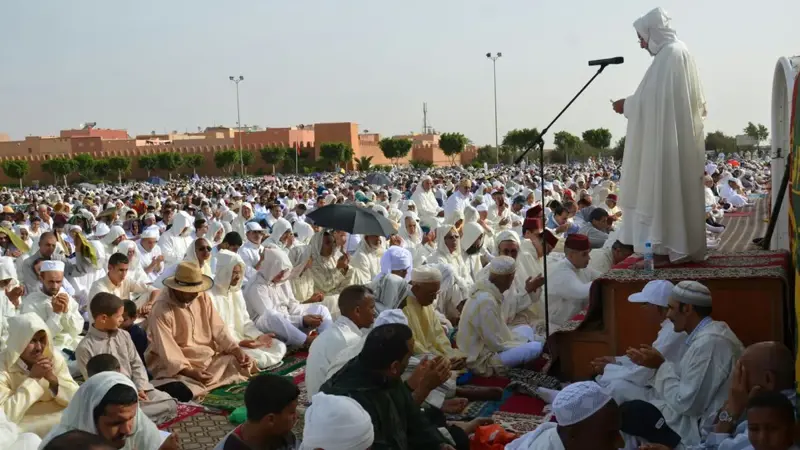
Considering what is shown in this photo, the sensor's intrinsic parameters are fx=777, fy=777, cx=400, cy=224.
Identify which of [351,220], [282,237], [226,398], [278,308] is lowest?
[226,398]

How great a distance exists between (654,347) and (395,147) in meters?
57.4

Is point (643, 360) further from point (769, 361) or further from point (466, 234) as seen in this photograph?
point (466, 234)

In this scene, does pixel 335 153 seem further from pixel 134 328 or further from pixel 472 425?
pixel 472 425

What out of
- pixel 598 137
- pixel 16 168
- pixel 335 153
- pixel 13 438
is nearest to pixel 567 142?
pixel 598 137

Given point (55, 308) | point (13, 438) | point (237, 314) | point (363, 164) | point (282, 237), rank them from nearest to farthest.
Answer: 1. point (13, 438)
2. point (55, 308)
3. point (237, 314)
4. point (282, 237)
5. point (363, 164)

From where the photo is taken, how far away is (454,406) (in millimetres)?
4578

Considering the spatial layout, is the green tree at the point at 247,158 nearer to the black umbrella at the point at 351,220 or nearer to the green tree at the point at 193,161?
the green tree at the point at 193,161

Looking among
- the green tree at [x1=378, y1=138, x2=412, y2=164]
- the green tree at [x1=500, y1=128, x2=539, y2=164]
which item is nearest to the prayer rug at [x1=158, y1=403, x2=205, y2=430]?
the green tree at [x1=500, y1=128, x2=539, y2=164]

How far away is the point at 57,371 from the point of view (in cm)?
425

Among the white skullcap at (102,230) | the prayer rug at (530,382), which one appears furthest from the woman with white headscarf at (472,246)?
the white skullcap at (102,230)

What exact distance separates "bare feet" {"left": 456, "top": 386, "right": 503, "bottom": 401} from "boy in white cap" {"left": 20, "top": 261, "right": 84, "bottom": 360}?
3088 mm

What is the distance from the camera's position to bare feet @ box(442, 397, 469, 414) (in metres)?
4.57

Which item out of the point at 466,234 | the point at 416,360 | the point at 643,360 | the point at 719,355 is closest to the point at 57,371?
the point at 416,360

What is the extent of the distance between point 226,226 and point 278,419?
9773mm
